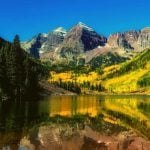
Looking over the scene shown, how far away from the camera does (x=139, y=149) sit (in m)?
33.4

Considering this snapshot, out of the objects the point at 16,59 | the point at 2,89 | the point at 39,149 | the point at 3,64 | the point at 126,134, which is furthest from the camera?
the point at 16,59

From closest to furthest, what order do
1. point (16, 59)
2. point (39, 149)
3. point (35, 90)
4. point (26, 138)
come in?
point (39, 149), point (26, 138), point (16, 59), point (35, 90)

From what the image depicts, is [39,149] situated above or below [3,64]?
below

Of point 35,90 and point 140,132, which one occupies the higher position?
point 35,90

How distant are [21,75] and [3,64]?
1685 cm

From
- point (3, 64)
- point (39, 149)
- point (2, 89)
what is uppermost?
point (3, 64)

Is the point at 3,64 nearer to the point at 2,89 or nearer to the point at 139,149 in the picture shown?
the point at 2,89

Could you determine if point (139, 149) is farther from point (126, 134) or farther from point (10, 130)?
point (10, 130)

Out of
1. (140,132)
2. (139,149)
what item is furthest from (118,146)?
(140,132)

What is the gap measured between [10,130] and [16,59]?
120m

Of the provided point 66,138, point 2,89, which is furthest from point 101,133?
point 2,89

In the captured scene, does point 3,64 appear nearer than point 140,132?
No

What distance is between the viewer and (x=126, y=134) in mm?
44906

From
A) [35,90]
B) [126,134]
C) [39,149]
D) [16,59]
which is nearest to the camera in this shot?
[39,149]
